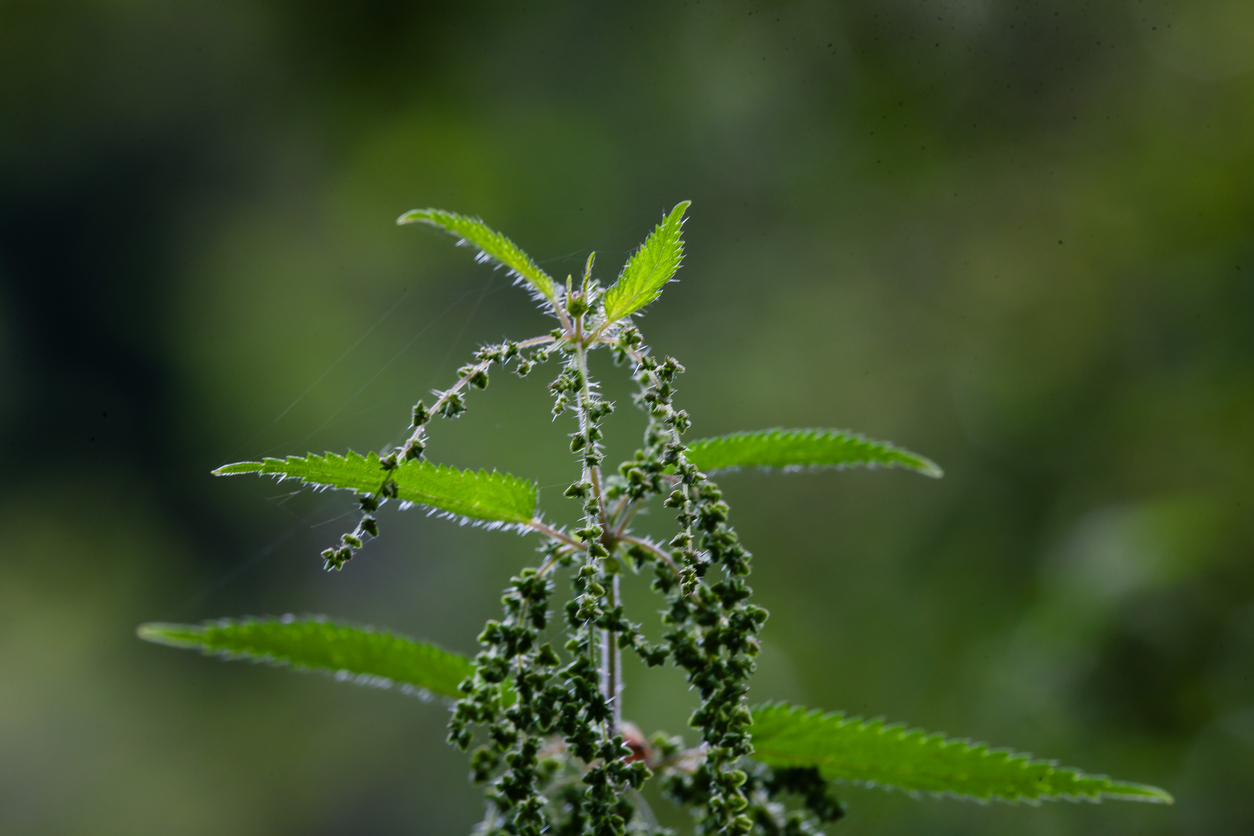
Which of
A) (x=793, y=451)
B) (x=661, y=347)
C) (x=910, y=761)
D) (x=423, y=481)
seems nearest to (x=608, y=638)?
(x=423, y=481)

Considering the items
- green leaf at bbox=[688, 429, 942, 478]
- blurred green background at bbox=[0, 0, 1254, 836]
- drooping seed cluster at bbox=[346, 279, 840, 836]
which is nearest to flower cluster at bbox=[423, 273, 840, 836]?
drooping seed cluster at bbox=[346, 279, 840, 836]

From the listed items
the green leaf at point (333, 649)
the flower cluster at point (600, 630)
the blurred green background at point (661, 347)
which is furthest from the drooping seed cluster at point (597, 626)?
the blurred green background at point (661, 347)

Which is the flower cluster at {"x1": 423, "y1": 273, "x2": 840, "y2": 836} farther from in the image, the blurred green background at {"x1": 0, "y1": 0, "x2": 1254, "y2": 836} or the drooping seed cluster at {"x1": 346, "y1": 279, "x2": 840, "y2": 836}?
the blurred green background at {"x1": 0, "y1": 0, "x2": 1254, "y2": 836}

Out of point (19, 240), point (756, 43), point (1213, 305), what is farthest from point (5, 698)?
point (1213, 305)

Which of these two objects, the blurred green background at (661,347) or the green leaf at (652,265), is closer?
the green leaf at (652,265)

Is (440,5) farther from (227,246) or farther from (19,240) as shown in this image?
(19,240)

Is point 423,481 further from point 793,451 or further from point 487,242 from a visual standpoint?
point 793,451

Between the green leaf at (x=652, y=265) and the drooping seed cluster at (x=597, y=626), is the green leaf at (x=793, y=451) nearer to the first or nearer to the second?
the drooping seed cluster at (x=597, y=626)
